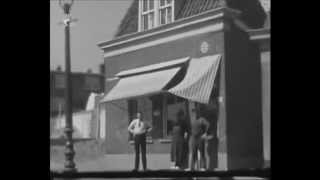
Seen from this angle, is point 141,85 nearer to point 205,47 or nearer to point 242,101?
Result: point 205,47

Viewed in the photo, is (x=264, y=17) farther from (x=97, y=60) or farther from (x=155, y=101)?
(x=97, y=60)

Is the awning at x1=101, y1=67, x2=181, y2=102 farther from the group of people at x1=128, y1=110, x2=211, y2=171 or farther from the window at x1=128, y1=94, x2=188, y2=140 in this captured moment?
the group of people at x1=128, y1=110, x2=211, y2=171

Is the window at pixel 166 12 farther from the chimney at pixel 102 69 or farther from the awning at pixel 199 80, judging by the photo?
the chimney at pixel 102 69

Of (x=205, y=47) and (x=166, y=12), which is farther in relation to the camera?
(x=166, y=12)

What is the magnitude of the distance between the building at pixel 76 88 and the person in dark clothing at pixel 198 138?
0.49m

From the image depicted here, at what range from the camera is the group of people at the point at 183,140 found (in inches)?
98.3

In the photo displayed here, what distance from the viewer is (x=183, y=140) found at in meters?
2.53

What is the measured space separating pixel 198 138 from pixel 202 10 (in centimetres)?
60

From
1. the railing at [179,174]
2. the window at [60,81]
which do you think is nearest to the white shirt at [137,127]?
the railing at [179,174]

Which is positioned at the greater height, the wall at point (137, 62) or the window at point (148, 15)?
the window at point (148, 15)

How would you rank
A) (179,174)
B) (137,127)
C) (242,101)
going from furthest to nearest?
(137,127), (242,101), (179,174)

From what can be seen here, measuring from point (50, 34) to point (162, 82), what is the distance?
1.89 feet

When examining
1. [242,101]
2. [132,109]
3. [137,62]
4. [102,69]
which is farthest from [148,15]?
[242,101]

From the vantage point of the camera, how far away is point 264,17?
2.51 meters
